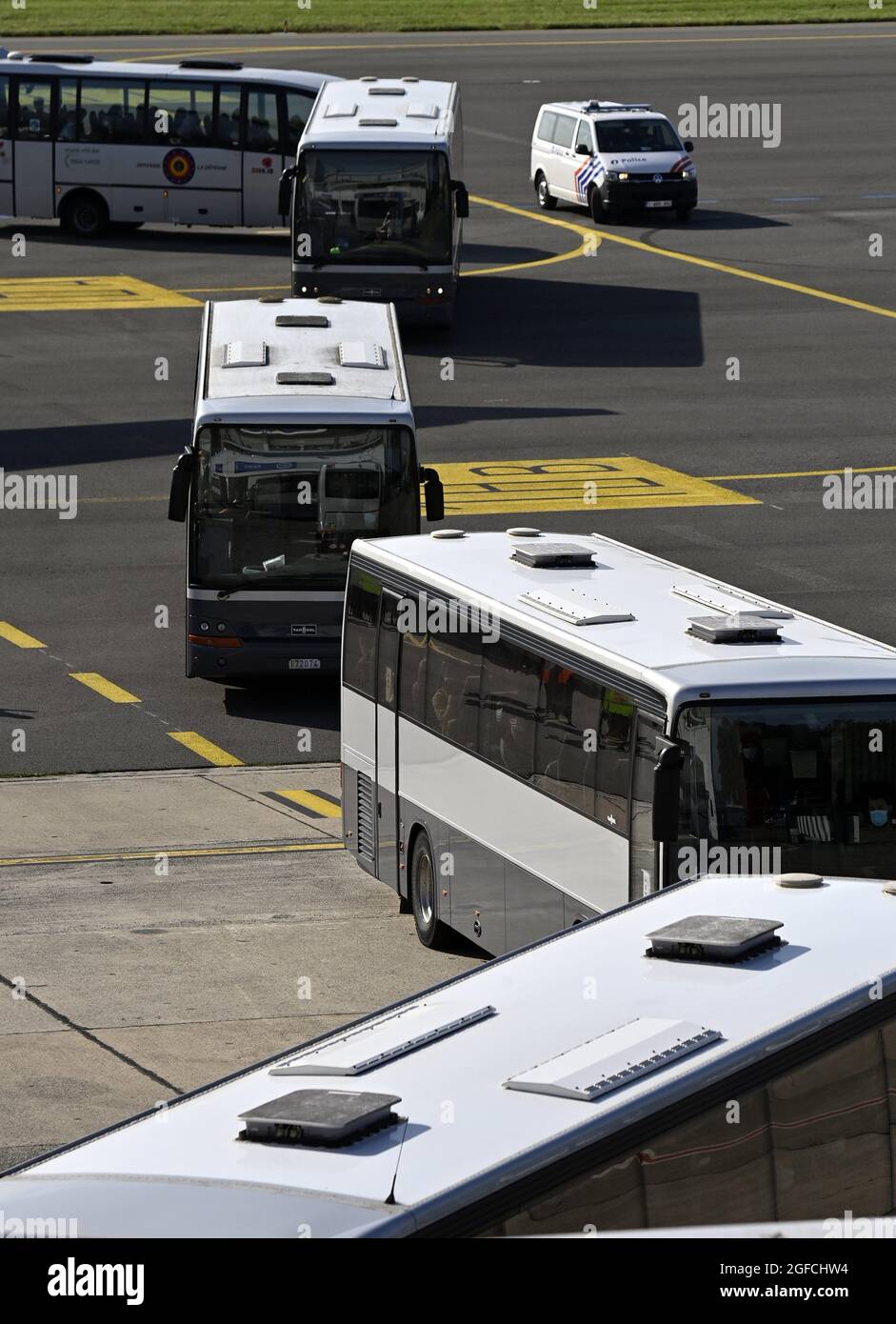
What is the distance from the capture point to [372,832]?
55.5 ft

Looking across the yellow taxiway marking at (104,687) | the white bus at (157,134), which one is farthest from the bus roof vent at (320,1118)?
the white bus at (157,134)

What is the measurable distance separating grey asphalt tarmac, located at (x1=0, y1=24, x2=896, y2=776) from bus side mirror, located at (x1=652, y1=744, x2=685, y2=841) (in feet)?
30.0

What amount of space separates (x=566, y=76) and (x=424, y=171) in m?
31.2

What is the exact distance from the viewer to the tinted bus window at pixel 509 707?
46.3ft

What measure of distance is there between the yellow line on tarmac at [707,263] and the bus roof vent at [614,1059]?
121 ft

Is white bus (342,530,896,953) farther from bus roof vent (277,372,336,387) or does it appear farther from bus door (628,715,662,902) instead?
bus roof vent (277,372,336,387)

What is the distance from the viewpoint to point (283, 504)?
22188mm

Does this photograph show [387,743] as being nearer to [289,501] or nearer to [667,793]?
[667,793]

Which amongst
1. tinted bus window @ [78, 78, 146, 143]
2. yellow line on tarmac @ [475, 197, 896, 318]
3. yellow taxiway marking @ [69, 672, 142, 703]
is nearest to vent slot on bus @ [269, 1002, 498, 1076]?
yellow taxiway marking @ [69, 672, 142, 703]

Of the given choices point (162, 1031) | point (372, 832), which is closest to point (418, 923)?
point (372, 832)

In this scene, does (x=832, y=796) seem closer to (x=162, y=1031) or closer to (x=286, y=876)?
(x=162, y=1031)

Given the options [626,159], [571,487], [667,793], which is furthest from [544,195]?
[667,793]

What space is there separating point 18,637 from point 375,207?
17.8 m
